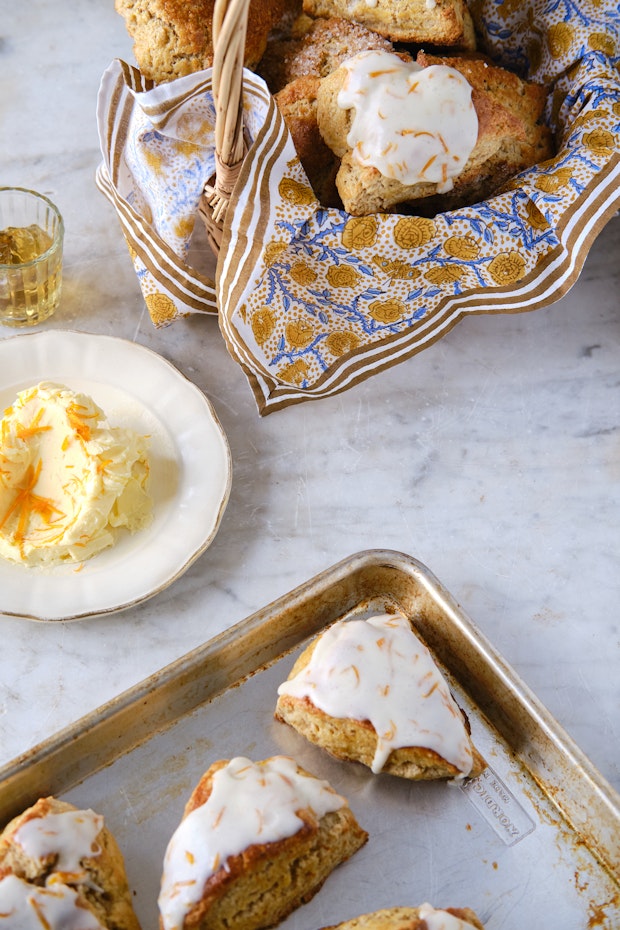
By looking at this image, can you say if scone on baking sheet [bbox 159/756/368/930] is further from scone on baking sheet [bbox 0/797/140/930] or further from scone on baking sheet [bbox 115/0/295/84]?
scone on baking sheet [bbox 115/0/295/84]

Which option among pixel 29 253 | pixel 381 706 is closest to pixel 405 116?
pixel 29 253

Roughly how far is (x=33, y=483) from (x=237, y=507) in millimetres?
318

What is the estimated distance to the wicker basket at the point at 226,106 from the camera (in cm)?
125

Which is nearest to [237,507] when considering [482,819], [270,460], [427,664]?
[270,460]


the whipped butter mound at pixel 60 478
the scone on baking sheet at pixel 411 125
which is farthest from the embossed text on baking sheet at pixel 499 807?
the scone on baking sheet at pixel 411 125

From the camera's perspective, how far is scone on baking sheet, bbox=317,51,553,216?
1392 millimetres

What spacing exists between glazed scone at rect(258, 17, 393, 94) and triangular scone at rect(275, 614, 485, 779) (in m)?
0.86

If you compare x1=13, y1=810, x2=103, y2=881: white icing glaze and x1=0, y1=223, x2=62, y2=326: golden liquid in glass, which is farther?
x1=0, y1=223, x2=62, y2=326: golden liquid in glass

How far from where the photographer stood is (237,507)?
1581 millimetres

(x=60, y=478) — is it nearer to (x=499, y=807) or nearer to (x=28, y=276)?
(x=28, y=276)

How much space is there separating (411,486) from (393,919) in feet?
2.24

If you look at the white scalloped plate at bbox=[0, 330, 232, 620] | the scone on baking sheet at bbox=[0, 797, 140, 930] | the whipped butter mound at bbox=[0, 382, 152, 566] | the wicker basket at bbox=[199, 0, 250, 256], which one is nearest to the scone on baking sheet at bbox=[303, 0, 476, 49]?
the wicker basket at bbox=[199, 0, 250, 256]

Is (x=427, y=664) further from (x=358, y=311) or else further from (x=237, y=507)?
(x=358, y=311)

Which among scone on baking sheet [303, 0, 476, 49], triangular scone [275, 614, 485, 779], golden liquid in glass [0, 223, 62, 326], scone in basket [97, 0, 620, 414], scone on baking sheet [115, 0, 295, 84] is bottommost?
triangular scone [275, 614, 485, 779]
